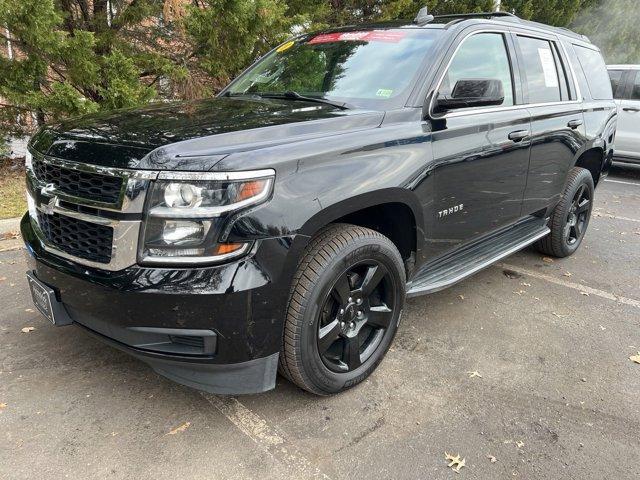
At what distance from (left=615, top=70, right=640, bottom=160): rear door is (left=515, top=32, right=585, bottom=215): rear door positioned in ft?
18.7

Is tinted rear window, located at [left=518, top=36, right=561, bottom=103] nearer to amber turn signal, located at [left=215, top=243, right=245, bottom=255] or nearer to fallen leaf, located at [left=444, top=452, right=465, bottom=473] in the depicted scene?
fallen leaf, located at [left=444, top=452, right=465, bottom=473]

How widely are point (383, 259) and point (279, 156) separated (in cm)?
87

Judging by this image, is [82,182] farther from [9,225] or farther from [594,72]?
[594,72]

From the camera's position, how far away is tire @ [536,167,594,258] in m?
4.82

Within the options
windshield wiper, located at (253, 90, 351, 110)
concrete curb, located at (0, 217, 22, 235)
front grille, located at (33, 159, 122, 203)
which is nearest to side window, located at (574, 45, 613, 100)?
windshield wiper, located at (253, 90, 351, 110)

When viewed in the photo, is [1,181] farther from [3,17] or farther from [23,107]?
[3,17]

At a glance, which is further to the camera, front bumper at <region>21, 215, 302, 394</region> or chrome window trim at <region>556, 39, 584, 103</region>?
chrome window trim at <region>556, 39, 584, 103</region>

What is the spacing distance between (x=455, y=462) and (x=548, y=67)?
3.32 meters

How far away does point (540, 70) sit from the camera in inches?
163

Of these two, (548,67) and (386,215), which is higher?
(548,67)

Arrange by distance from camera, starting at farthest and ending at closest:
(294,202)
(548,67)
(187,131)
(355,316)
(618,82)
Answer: (618,82) < (548,67) < (355,316) < (187,131) < (294,202)

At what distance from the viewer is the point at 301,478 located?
7.38ft

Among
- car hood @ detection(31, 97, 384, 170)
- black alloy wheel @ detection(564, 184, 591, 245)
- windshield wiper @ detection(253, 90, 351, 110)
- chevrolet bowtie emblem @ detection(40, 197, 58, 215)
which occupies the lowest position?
black alloy wheel @ detection(564, 184, 591, 245)

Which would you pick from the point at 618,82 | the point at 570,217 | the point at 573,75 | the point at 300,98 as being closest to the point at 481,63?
the point at 300,98
